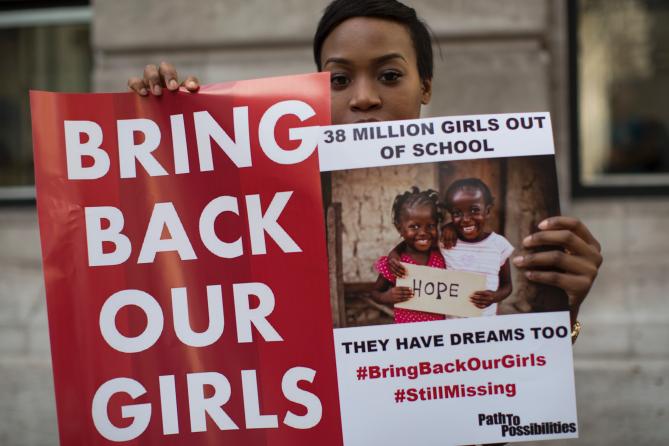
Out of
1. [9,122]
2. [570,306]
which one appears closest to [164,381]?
[570,306]

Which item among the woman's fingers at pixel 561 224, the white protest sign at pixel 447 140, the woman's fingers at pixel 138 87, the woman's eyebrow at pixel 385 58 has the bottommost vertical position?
the woman's fingers at pixel 561 224

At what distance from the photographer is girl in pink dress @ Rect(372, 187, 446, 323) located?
6.01 feet

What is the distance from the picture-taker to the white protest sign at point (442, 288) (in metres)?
1.82

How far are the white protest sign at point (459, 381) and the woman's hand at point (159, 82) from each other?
0.65 meters

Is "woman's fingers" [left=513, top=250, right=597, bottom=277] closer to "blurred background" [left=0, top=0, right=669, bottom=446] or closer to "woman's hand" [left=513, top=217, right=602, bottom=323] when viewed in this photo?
"woman's hand" [left=513, top=217, right=602, bottom=323]

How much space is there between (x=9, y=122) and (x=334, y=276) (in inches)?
202

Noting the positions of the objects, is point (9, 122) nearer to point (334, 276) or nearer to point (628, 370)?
point (628, 370)

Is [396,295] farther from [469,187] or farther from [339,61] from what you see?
[339,61]

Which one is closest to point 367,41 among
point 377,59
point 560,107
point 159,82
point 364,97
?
point 377,59

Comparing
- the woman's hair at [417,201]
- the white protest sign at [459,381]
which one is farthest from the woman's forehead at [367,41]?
the white protest sign at [459,381]

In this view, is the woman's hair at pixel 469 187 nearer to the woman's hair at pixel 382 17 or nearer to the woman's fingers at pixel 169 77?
the woman's hair at pixel 382 17

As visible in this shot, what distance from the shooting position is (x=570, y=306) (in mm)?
1852

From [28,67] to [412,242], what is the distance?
5.14m

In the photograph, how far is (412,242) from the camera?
1838 millimetres
